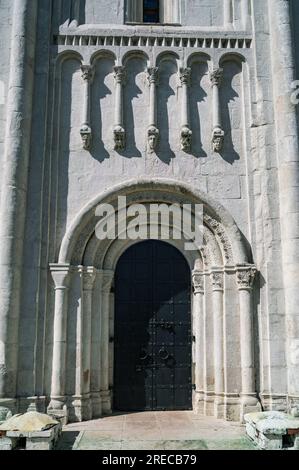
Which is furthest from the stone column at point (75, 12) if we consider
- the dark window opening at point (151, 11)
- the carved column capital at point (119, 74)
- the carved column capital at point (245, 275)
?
the carved column capital at point (245, 275)

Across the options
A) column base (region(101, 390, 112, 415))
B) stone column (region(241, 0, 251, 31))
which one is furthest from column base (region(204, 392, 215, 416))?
stone column (region(241, 0, 251, 31))

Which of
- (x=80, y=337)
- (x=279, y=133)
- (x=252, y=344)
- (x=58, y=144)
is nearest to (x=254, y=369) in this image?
(x=252, y=344)

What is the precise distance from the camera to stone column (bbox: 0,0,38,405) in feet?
27.6

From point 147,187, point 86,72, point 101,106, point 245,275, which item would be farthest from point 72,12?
point 245,275

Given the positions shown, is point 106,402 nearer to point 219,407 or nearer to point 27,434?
point 219,407

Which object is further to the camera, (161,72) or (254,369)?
(161,72)

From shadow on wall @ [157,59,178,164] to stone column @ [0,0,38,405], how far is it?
2.45 meters

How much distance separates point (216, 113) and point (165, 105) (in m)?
1.00

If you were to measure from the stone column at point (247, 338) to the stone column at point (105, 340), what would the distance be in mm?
2375

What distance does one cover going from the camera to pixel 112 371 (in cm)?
935

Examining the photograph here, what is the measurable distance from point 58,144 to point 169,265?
3118 mm

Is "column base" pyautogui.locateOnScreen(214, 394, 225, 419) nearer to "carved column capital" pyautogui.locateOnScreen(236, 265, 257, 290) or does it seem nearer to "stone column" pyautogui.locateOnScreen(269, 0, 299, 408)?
"stone column" pyautogui.locateOnScreen(269, 0, 299, 408)

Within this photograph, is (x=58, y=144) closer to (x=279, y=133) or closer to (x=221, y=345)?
(x=279, y=133)

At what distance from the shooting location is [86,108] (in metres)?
9.59
